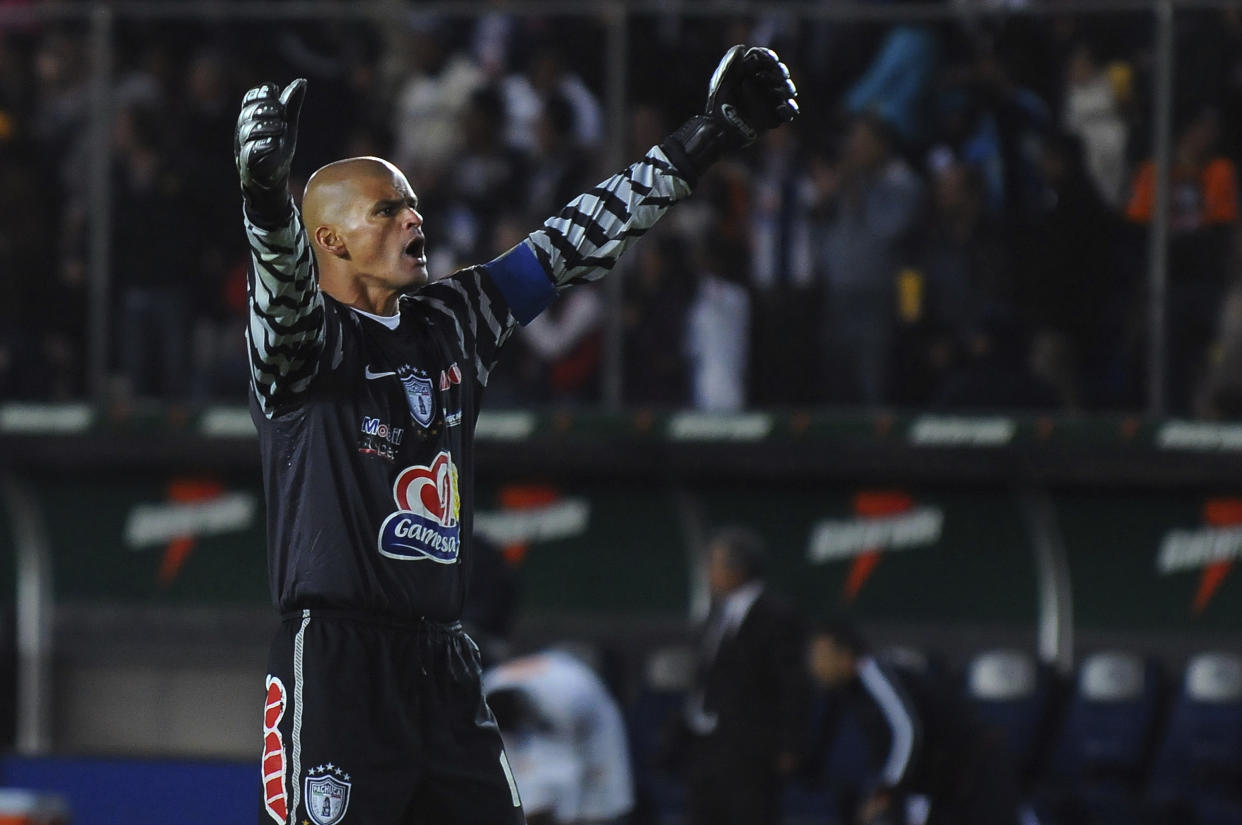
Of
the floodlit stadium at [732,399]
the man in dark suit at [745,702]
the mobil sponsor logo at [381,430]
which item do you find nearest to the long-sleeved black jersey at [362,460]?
the mobil sponsor logo at [381,430]

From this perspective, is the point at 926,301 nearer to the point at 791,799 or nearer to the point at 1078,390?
the point at 1078,390

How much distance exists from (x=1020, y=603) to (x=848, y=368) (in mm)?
1758

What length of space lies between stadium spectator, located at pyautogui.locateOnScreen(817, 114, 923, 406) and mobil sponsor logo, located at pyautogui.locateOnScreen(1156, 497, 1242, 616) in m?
1.87

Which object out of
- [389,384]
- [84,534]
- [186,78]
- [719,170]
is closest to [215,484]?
[84,534]

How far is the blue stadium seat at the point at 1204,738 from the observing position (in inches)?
373

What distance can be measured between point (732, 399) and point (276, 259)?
19.3ft

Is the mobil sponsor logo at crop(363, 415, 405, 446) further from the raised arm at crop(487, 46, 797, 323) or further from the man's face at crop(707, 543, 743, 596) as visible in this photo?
the man's face at crop(707, 543, 743, 596)

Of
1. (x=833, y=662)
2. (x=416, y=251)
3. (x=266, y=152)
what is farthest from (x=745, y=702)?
(x=266, y=152)

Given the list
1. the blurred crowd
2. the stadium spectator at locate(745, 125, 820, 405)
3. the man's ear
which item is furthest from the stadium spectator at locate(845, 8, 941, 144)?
the man's ear

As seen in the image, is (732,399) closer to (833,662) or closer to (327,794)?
(833,662)

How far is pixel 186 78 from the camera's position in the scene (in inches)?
389

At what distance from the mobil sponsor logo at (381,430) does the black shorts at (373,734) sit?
0.33 m

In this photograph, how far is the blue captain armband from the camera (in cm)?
445

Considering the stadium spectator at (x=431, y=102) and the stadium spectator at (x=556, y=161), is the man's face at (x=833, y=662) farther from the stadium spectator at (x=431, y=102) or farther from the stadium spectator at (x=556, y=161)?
the stadium spectator at (x=431, y=102)
